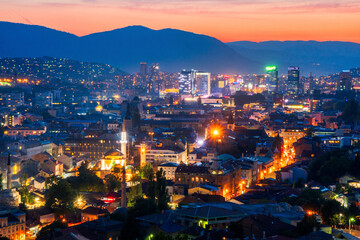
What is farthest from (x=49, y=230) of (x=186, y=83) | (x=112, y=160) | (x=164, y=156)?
(x=186, y=83)

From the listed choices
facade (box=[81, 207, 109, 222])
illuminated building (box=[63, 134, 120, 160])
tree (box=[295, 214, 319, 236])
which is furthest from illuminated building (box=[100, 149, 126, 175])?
tree (box=[295, 214, 319, 236])

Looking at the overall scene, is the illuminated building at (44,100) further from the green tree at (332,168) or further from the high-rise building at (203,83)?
the green tree at (332,168)

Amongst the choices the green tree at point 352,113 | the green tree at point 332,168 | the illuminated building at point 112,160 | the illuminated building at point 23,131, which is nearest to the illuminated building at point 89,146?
the illuminated building at point 112,160

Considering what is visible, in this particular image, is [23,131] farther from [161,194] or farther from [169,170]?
[161,194]

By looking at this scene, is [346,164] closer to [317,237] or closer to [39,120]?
[317,237]

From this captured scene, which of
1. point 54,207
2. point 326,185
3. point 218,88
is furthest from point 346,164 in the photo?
point 218,88
